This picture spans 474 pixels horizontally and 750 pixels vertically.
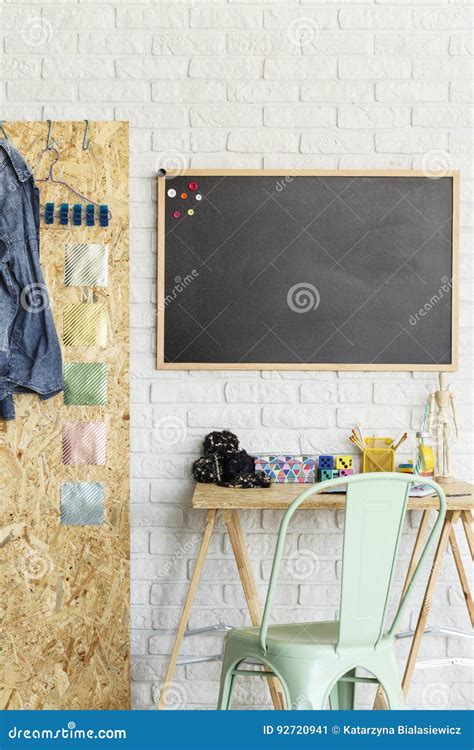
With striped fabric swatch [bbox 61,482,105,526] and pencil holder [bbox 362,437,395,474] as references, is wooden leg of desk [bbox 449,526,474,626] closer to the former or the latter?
pencil holder [bbox 362,437,395,474]

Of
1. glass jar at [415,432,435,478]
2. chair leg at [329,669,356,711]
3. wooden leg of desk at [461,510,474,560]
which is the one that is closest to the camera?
Result: chair leg at [329,669,356,711]

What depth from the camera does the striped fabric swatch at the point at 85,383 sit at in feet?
9.35

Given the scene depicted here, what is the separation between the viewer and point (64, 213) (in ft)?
9.27

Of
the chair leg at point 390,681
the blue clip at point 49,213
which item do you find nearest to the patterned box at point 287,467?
the chair leg at point 390,681

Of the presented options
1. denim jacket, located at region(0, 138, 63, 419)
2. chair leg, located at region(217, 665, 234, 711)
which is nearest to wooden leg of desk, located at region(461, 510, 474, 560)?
chair leg, located at region(217, 665, 234, 711)

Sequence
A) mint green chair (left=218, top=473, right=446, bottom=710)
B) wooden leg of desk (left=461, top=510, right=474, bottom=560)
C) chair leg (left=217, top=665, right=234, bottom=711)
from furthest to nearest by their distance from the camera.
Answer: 1. wooden leg of desk (left=461, top=510, right=474, bottom=560)
2. chair leg (left=217, top=665, right=234, bottom=711)
3. mint green chair (left=218, top=473, right=446, bottom=710)

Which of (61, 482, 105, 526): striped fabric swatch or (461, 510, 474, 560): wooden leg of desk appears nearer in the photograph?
(461, 510, 474, 560): wooden leg of desk

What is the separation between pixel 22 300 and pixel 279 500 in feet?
3.62

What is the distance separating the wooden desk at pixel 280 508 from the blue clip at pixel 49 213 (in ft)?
3.37

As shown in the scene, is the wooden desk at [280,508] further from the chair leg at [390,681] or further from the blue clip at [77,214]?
the blue clip at [77,214]

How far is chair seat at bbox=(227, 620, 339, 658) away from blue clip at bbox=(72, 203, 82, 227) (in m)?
1.45

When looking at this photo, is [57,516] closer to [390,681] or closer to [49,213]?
[49,213]

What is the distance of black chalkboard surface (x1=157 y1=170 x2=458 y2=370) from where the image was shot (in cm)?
283

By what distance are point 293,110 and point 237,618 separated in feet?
5.66
